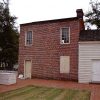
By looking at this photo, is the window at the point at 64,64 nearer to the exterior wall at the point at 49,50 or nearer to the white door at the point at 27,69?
the exterior wall at the point at 49,50

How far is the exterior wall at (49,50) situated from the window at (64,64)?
0.34 metres

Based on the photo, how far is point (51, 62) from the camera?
31.4m

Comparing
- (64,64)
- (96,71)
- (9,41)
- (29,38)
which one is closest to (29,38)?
(29,38)

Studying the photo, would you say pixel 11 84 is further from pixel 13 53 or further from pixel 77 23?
pixel 13 53

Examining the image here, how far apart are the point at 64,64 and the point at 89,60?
9.65 ft

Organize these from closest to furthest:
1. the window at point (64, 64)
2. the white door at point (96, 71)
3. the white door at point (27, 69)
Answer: the white door at point (96, 71), the window at point (64, 64), the white door at point (27, 69)

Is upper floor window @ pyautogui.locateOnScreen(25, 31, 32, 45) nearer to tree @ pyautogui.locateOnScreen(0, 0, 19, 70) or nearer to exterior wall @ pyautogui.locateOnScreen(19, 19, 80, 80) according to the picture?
exterior wall @ pyautogui.locateOnScreen(19, 19, 80, 80)

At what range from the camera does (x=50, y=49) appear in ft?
104

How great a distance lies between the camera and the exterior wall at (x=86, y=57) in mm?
28609

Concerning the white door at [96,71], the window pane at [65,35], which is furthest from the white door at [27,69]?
the white door at [96,71]

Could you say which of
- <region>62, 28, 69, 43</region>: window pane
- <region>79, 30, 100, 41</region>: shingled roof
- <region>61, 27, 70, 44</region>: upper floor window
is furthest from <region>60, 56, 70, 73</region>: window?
<region>79, 30, 100, 41</region>: shingled roof

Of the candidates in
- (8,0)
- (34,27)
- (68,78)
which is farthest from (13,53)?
(68,78)

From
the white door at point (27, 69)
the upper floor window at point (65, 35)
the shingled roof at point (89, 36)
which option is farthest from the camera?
the white door at point (27, 69)

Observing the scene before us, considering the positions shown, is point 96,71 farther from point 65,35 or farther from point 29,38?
point 29,38
